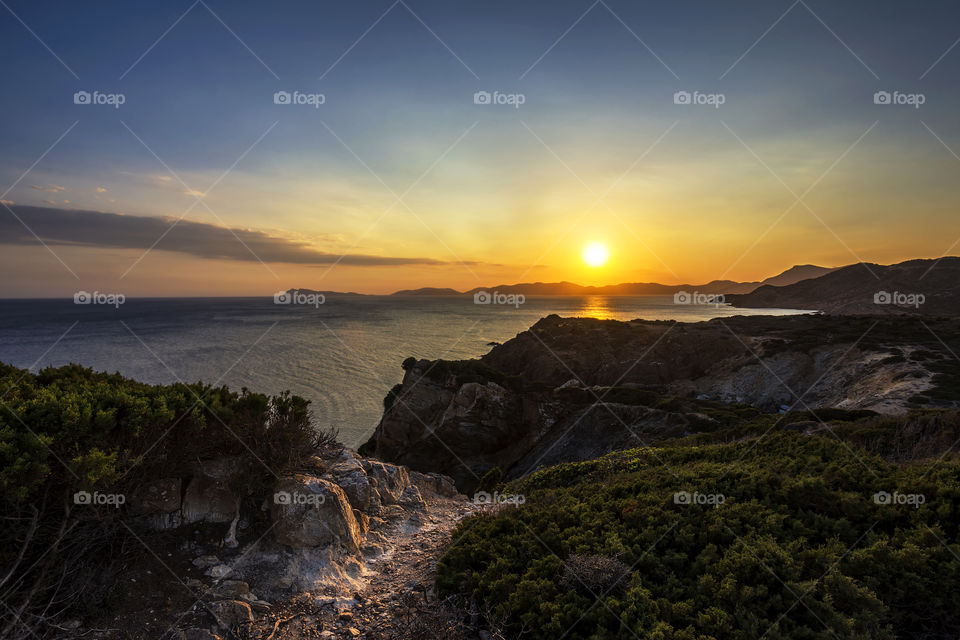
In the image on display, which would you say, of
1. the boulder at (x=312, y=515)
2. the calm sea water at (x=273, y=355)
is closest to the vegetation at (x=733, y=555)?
the boulder at (x=312, y=515)

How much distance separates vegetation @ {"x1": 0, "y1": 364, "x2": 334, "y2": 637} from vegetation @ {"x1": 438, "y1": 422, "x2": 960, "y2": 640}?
4.93 metres

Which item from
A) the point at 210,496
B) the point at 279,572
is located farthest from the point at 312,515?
the point at 210,496

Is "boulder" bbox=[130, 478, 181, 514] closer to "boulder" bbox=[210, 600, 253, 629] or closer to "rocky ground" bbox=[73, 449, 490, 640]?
"rocky ground" bbox=[73, 449, 490, 640]

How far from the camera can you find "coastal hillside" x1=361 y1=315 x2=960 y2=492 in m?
24.2
